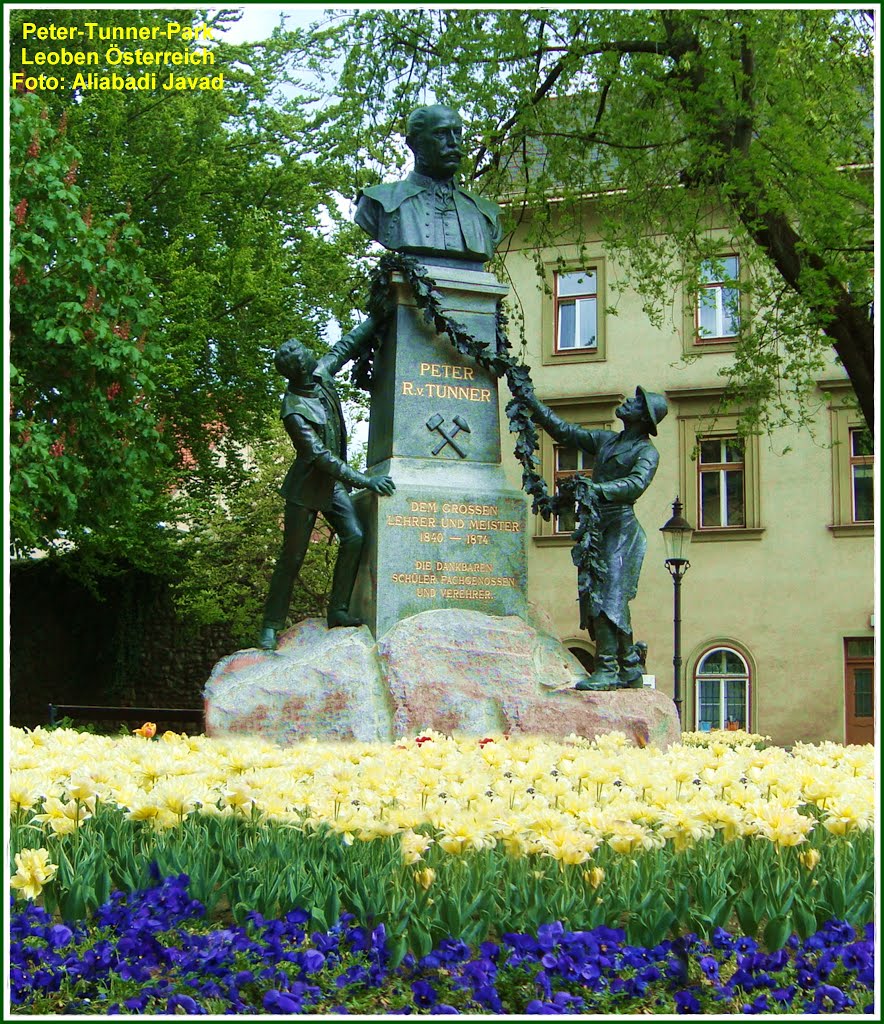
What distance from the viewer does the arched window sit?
80.6 feet

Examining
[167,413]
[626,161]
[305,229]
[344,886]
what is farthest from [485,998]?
[305,229]

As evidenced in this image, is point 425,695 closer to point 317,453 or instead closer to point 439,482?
point 439,482

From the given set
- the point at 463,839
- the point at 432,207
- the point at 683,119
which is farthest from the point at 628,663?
the point at 683,119

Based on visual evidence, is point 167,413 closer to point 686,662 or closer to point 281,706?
point 686,662

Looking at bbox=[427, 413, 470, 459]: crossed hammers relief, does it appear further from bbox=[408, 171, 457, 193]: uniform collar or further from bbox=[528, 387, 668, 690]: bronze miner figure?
bbox=[408, 171, 457, 193]: uniform collar

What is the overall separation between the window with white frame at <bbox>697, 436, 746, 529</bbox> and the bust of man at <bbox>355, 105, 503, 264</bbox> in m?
15.8

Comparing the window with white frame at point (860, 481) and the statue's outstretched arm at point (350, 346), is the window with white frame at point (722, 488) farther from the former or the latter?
the statue's outstretched arm at point (350, 346)

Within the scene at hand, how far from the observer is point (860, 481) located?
2495cm

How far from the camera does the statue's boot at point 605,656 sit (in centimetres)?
894

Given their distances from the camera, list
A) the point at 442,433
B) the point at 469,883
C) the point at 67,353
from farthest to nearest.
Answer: the point at 67,353 < the point at 442,433 < the point at 469,883

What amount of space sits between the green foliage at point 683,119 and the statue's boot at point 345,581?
19.2 feet

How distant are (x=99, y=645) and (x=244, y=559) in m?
3.17

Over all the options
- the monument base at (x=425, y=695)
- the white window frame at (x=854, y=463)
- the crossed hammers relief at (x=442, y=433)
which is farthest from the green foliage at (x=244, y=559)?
the monument base at (x=425, y=695)

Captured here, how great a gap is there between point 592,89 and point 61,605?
15034mm
